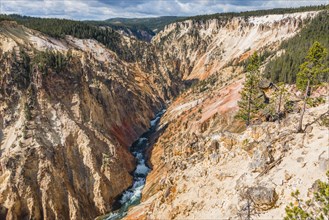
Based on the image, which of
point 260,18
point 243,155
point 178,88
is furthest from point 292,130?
point 260,18

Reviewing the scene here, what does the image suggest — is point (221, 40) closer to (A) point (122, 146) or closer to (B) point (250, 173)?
(A) point (122, 146)

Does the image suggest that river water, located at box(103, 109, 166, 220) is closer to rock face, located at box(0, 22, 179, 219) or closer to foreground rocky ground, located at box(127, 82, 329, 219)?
rock face, located at box(0, 22, 179, 219)

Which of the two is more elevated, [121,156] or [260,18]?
[260,18]

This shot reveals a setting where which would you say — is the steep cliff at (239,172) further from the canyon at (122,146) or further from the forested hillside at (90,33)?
the forested hillside at (90,33)

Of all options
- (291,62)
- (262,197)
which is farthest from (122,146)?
(262,197)

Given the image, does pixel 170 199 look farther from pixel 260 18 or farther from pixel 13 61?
pixel 260 18

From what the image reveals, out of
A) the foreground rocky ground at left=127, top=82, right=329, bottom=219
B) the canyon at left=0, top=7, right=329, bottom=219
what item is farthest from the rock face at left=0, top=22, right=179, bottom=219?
the foreground rocky ground at left=127, top=82, right=329, bottom=219

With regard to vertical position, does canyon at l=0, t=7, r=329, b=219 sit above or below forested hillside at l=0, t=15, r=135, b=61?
below

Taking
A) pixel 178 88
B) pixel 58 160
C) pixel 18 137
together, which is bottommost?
pixel 178 88
